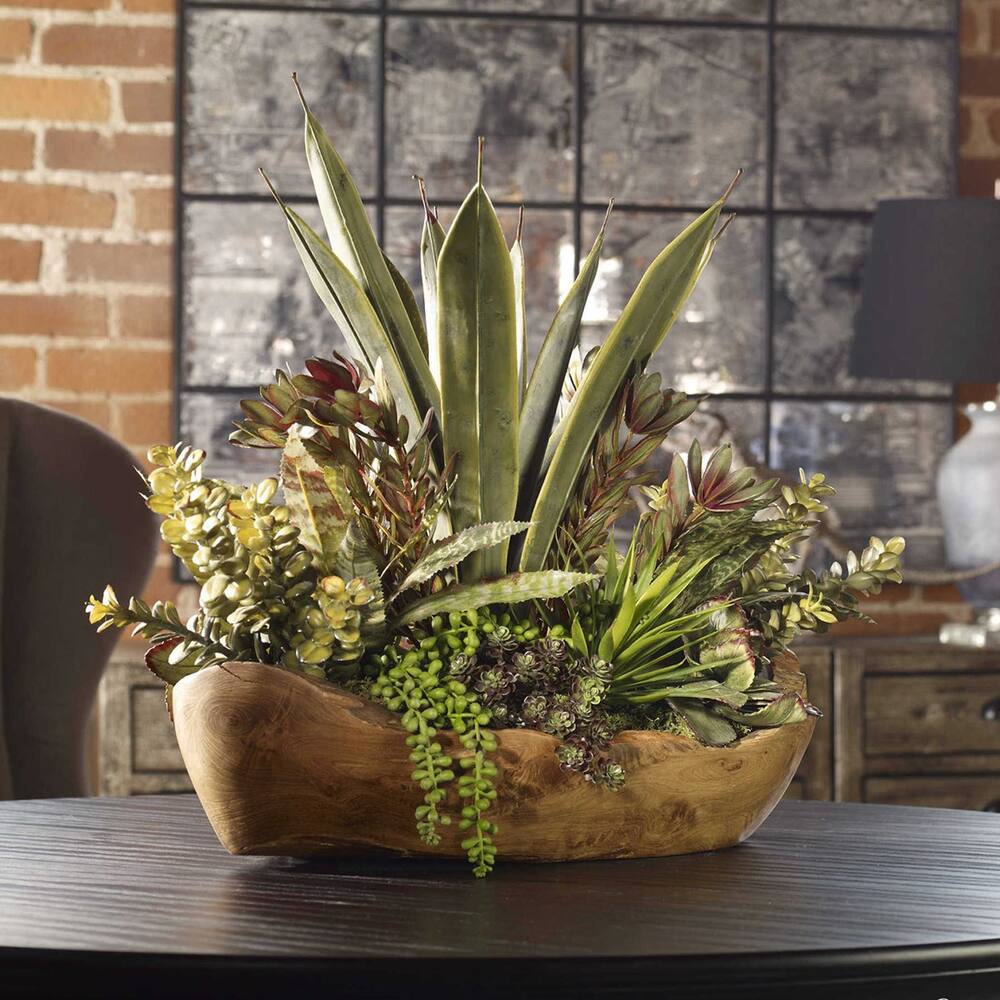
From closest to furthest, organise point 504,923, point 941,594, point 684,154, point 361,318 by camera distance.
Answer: point 504,923, point 361,318, point 684,154, point 941,594

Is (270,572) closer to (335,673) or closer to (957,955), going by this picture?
(335,673)

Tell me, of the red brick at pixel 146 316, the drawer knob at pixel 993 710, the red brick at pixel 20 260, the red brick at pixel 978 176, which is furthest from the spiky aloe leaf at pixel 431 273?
the red brick at pixel 978 176

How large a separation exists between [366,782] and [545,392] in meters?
0.33

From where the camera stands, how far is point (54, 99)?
3.12 metres

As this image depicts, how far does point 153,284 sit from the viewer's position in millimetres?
3139

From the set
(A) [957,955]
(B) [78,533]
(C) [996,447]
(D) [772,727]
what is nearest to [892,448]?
(C) [996,447]

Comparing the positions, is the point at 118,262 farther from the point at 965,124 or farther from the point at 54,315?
the point at 965,124

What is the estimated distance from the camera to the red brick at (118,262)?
3.13m

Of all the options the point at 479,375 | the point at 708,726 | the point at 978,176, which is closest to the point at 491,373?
the point at 479,375

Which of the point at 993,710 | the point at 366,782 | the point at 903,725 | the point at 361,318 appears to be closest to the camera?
the point at 366,782

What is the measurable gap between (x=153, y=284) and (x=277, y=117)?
46 cm

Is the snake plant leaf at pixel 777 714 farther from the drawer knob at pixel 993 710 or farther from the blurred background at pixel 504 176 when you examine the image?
the blurred background at pixel 504 176

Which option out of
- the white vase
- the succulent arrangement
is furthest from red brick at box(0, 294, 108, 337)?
the succulent arrangement

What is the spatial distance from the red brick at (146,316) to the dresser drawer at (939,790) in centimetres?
179
